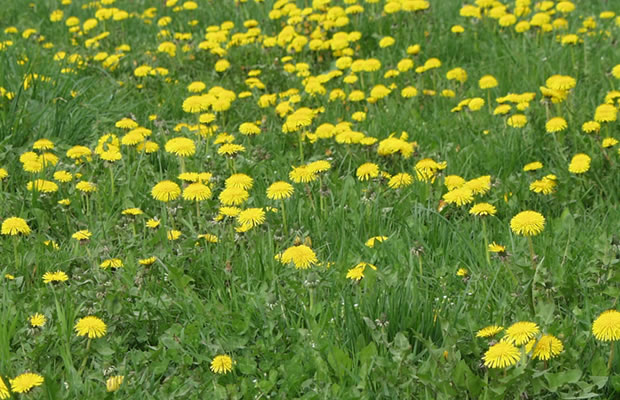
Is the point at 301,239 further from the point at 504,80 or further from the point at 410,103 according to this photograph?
the point at 504,80

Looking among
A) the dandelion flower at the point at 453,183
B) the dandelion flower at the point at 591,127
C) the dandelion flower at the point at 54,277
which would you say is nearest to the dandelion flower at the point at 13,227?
the dandelion flower at the point at 54,277

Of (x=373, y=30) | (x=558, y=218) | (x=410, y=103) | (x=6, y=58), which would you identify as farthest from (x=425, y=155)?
(x=6, y=58)

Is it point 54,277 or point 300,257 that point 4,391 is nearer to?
point 54,277

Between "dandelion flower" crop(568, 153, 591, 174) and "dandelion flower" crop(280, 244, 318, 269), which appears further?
"dandelion flower" crop(568, 153, 591, 174)

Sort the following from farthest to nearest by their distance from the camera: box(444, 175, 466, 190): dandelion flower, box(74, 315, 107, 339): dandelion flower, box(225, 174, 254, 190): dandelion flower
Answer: box(444, 175, 466, 190): dandelion flower
box(225, 174, 254, 190): dandelion flower
box(74, 315, 107, 339): dandelion flower

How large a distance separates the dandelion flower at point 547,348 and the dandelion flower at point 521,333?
0.11 feet

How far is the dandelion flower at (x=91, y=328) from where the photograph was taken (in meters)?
2.57

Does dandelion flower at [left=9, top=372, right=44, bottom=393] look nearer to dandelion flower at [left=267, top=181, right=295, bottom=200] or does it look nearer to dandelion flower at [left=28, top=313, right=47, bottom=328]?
dandelion flower at [left=28, top=313, right=47, bottom=328]

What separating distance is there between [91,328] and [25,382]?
0.29 metres

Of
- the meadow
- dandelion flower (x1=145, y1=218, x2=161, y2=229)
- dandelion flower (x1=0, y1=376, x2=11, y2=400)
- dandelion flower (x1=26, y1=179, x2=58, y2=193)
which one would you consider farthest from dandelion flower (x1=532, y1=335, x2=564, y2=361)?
dandelion flower (x1=26, y1=179, x2=58, y2=193)

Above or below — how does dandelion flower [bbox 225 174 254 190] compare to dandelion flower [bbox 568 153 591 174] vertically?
above

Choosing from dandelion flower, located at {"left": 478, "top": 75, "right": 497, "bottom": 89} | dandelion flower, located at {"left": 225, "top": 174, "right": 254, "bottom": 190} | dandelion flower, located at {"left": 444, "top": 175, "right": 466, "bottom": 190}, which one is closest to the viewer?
dandelion flower, located at {"left": 225, "top": 174, "right": 254, "bottom": 190}

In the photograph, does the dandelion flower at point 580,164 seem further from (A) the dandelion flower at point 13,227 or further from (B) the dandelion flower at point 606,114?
(A) the dandelion flower at point 13,227

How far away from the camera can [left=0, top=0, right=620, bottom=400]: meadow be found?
2.51 metres
